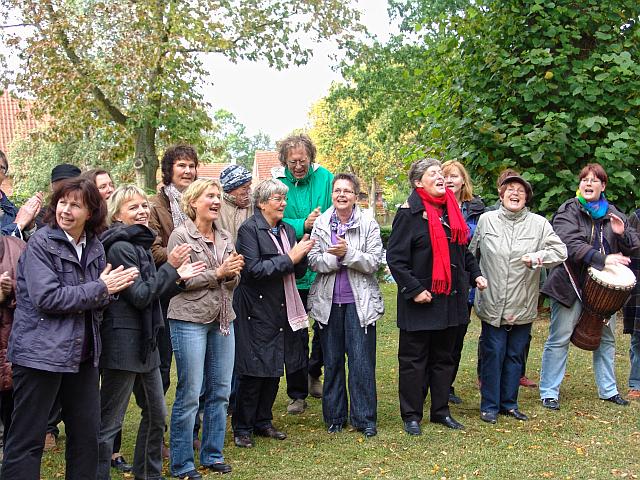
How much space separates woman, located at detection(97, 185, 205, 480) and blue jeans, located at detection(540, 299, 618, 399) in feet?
12.5

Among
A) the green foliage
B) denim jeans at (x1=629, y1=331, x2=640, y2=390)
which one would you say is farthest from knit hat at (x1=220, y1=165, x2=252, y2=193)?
the green foliage

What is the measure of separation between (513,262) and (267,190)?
2258mm

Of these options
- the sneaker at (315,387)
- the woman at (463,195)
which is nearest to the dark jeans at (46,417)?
the sneaker at (315,387)

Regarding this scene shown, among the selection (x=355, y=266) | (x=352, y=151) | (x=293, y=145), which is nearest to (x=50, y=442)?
(x=355, y=266)

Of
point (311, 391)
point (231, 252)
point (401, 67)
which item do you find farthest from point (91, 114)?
point (231, 252)

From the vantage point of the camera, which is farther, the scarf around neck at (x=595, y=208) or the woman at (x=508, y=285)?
the scarf around neck at (x=595, y=208)

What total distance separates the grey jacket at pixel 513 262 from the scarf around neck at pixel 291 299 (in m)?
1.70

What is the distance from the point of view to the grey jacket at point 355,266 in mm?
6207

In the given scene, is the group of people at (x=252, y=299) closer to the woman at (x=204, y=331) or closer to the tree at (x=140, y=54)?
the woman at (x=204, y=331)

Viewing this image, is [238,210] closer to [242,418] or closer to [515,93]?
[242,418]

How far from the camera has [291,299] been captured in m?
6.15

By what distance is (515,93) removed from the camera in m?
10.7

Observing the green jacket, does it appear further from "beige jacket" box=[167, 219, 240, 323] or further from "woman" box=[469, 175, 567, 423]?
"beige jacket" box=[167, 219, 240, 323]

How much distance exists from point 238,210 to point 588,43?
6.64m
